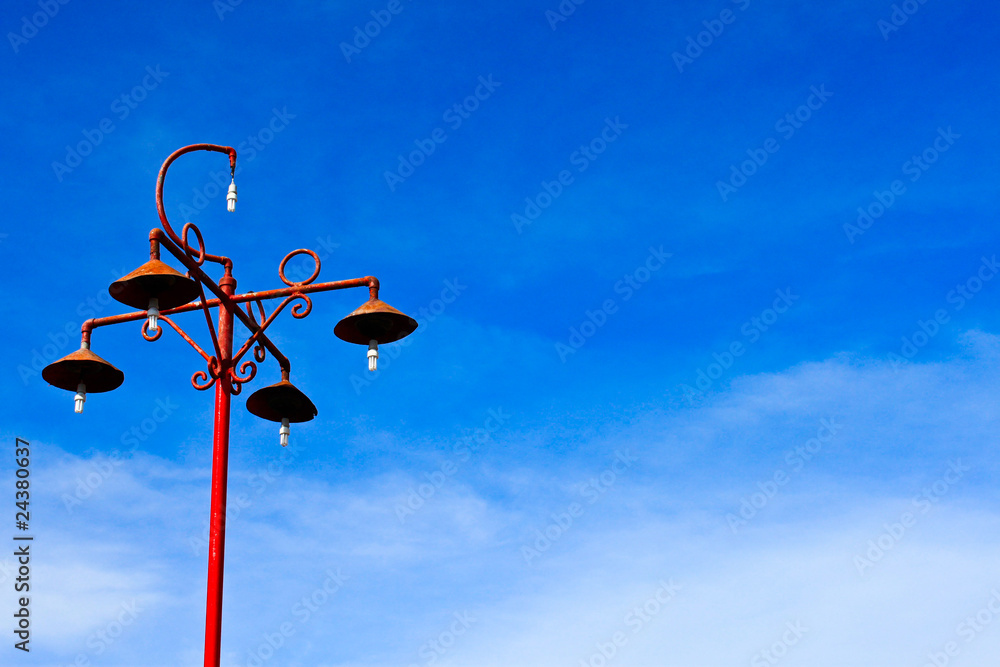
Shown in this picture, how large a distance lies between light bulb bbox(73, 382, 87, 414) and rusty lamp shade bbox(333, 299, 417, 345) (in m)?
2.34

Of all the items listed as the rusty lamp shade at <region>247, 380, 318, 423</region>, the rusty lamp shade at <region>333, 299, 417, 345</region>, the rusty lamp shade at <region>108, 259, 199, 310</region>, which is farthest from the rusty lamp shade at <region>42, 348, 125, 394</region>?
the rusty lamp shade at <region>333, 299, 417, 345</region>

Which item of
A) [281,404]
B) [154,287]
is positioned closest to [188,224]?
[154,287]

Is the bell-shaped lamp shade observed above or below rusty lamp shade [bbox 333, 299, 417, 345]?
below

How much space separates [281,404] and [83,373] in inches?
71.4

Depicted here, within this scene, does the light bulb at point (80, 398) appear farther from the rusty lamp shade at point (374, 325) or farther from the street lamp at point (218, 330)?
the rusty lamp shade at point (374, 325)

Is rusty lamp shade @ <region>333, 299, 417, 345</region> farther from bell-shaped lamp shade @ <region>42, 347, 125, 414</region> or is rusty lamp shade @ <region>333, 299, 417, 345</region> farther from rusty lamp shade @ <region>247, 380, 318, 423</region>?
bell-shaped lamp shade @ <region>42, 347, 125, 414</region>

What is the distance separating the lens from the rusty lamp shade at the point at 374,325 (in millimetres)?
9031

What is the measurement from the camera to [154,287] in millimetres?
8078

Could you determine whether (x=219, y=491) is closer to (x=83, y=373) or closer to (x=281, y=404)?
(x=281, y=404)

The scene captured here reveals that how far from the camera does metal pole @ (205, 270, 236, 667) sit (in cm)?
784

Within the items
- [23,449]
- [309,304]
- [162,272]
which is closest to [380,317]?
[309,304]

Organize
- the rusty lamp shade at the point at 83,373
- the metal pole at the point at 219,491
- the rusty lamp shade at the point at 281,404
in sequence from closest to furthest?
the metal pole at the point at 219,491 < the rusty lamp shade at the point at 83,373 < the rusty lamp shade at the point at 281,404

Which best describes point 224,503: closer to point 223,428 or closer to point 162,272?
point 223,428

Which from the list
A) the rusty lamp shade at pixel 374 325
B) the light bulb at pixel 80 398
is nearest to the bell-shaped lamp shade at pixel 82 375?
the light bulb at pixel 80 398
